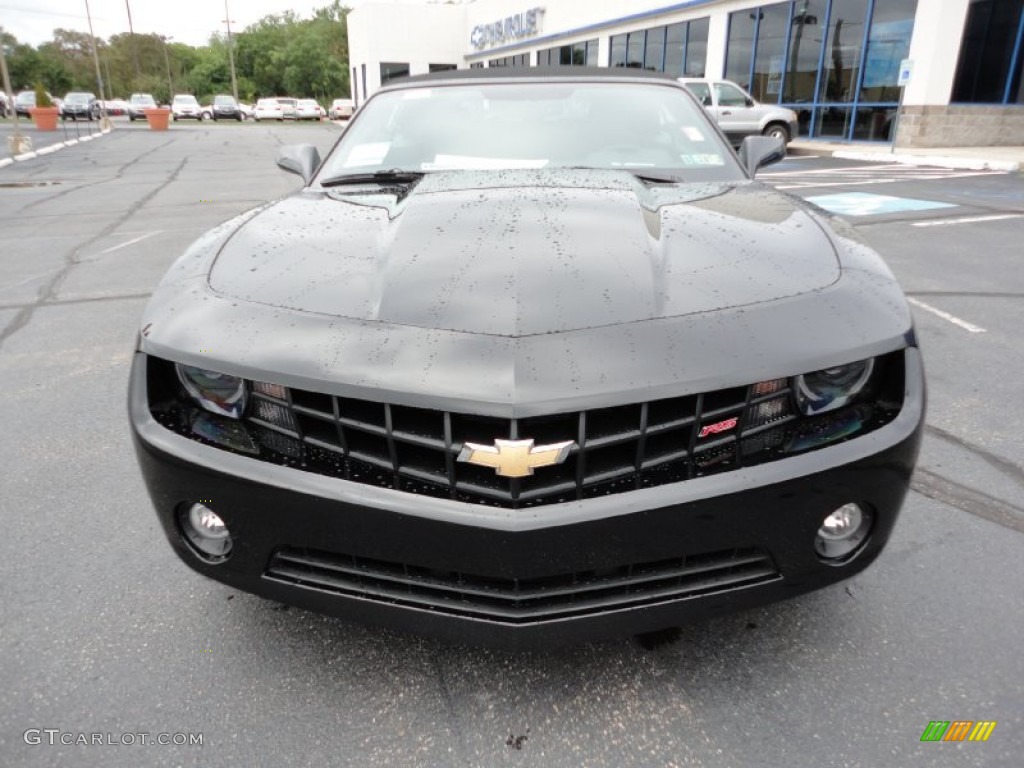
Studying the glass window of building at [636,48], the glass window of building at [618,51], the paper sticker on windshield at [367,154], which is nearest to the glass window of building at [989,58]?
the glass window of building at [636,48]

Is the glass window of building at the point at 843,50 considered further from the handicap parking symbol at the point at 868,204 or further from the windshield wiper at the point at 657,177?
the windshield wiper at the point at 657,177

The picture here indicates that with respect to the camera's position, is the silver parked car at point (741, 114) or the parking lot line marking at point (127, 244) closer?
the parking lot line marking at point (127, 244)

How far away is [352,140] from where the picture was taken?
3.09 m

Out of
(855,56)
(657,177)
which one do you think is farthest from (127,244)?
(855,56)

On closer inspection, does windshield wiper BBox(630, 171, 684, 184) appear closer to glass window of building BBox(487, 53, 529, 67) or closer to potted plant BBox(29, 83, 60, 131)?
glass window of building BBox(487, 53, 529, 67)

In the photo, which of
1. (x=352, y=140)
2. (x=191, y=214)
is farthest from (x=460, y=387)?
(x=191, y=214)

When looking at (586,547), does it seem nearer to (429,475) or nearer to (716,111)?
(429,475)

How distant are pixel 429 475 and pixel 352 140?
6.84ft

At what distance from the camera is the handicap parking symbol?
29.3ft

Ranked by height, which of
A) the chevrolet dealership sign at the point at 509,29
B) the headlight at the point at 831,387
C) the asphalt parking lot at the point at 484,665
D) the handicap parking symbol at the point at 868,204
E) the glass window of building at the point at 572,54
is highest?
the chevrolet dealership sign at the point at 509,29

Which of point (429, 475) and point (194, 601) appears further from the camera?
point (194, 601)

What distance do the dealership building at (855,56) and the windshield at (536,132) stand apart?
13978mm

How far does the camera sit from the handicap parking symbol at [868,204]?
893 centimetres

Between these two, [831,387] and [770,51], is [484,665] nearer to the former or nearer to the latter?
[831,387]
